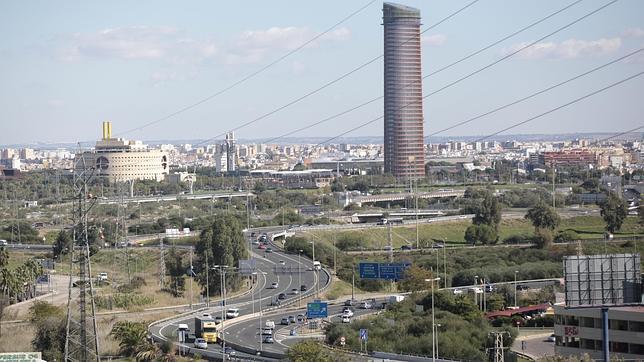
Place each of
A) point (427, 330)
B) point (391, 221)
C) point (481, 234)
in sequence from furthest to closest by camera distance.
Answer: point (391, 221), point (481, 234), point (427, 330)

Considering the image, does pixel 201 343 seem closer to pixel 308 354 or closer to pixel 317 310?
pixel 317 310

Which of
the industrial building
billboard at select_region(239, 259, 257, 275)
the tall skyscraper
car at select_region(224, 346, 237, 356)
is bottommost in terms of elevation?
car at select_region(224, 346, 237, 356)

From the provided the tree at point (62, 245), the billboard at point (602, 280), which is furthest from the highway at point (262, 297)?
the billboard at point (602, 280)

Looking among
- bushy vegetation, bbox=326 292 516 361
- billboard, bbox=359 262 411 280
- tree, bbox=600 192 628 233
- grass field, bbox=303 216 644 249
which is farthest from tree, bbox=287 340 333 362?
tree, bbox=600 192 628 233

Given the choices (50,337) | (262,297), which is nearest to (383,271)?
(262,297)

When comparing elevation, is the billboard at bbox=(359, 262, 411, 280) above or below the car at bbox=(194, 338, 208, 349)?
above

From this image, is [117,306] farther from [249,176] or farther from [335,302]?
[249,176]

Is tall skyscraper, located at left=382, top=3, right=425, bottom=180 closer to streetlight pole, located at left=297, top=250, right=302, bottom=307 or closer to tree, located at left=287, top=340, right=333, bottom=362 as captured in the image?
streetlight pole, located at left=297, top=250, right=302, bottom=307
